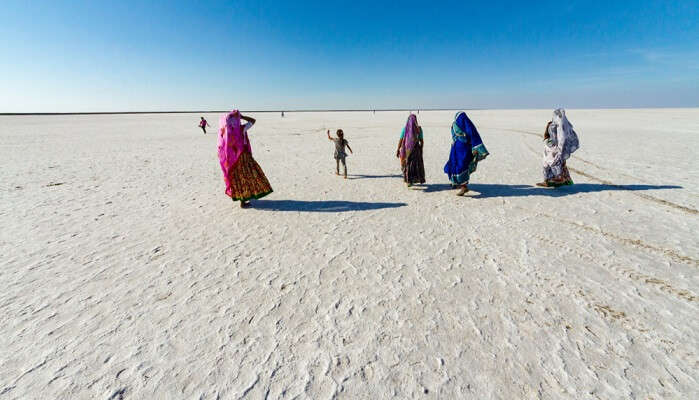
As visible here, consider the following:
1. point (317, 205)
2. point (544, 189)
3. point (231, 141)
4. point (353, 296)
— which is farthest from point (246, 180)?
point (544, 189)

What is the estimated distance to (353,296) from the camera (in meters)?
3.42

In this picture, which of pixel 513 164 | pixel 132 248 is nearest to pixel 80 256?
pixel 132 248

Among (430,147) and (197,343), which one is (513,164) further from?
(197,343)

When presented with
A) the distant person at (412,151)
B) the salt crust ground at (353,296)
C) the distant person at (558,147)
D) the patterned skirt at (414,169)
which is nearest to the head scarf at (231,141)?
the salt crust ground at (353,296)

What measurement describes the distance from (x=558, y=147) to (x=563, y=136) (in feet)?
0.93

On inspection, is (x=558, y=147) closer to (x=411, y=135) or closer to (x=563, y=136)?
(x=563, y=136)

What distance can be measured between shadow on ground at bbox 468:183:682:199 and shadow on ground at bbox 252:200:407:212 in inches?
97.0

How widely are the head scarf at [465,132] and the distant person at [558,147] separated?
2039mm

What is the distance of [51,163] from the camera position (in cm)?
1199

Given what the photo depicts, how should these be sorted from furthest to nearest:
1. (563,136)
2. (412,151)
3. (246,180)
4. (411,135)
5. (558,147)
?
1. (412,151)
2. (411,135)
3. (558,147)
4. (563,136)
5. (246,180)

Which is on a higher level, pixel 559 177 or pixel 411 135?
pixel 411 135

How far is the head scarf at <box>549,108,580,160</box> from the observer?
7.12 metres

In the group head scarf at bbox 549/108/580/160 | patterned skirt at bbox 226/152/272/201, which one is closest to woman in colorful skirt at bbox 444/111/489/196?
head scarf at bbox 549/108/580/160

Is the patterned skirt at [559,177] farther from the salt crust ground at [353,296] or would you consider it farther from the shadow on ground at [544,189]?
the salt crust ground at [353,296]
